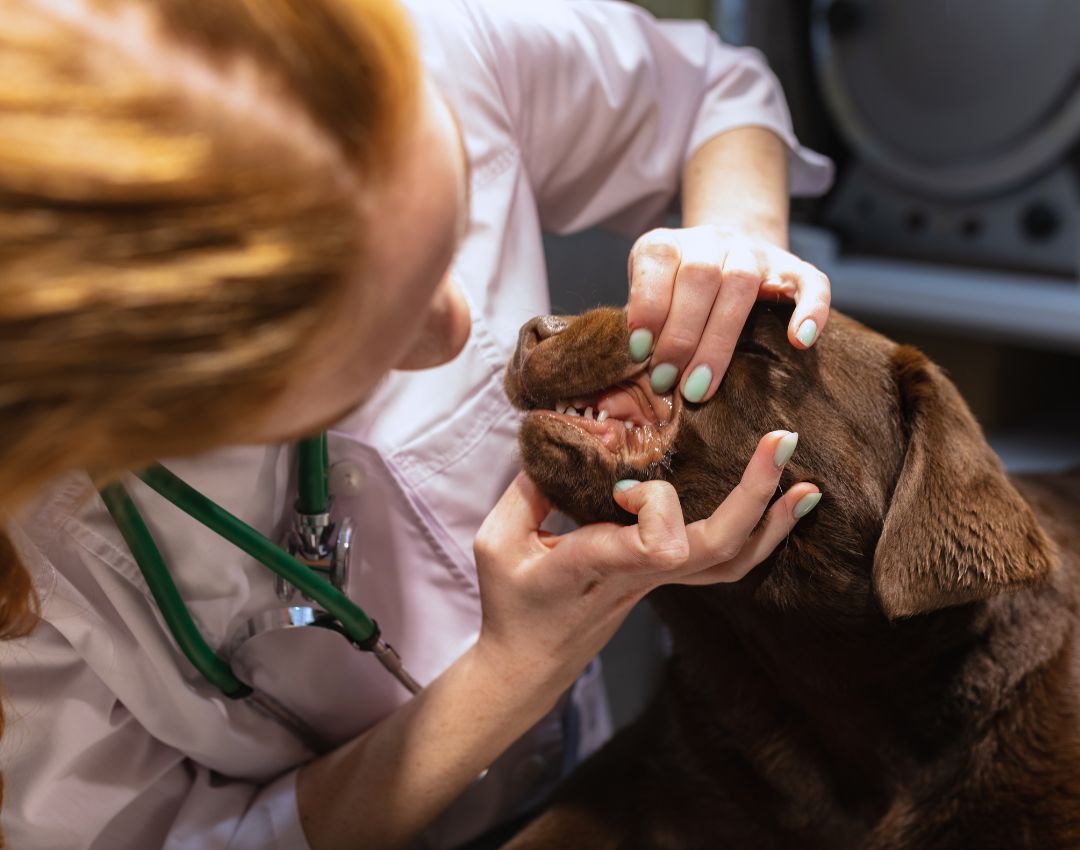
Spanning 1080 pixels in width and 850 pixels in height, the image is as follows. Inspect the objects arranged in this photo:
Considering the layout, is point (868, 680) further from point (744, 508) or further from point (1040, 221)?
point (1040, 221)

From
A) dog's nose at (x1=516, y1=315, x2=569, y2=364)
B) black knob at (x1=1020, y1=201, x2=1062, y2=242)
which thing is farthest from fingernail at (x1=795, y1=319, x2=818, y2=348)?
black knob at (x1=1020, y1=201, x2=1062, y2=242)

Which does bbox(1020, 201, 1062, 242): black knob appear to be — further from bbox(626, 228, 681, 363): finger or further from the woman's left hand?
bbox(626, 228, 681, 363): finger

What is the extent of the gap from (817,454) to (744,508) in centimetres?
16

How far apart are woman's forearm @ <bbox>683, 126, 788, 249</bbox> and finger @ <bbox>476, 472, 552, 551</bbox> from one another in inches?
14.7

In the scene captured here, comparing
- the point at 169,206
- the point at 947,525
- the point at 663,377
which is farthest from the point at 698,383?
the point at 169,206

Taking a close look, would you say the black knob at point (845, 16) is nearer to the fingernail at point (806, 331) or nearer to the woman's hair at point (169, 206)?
the fingernail at point (806, 331)

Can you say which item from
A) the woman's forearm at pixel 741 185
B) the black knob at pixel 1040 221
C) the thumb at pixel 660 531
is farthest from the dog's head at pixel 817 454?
the black knob at pixel 1040 221

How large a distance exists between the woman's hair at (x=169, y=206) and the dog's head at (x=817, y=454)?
0.42 meters

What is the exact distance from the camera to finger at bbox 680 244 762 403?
0.83 metres

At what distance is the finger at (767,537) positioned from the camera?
0.85 meters

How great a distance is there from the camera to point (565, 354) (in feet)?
3.05

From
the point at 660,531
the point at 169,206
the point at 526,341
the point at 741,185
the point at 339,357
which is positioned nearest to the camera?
the point at 169,206

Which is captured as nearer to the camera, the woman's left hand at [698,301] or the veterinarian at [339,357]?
the veterinarian at [339,357]

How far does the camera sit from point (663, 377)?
0.88 meters
